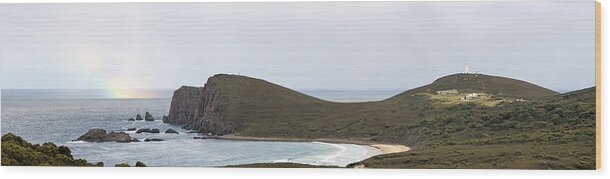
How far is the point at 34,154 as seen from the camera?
9.51 metres

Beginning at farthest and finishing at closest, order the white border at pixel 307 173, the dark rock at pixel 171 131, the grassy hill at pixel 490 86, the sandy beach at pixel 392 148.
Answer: the dark rock at pixel 171 131
the sandy beach at pixel 392 148
the grassy hill at pixel 490 86
the white border at pixel 307 173

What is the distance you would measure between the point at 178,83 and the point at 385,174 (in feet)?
5.97

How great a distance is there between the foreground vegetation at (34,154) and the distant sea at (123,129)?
0.15 feet

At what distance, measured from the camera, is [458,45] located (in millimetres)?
9219

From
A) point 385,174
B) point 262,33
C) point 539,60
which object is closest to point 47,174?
point 262,33

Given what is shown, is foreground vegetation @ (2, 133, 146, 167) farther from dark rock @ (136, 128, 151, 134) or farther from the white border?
dark rock @ (136, 128, 151, 134)

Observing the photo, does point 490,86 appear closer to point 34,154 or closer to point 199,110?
point 199,110

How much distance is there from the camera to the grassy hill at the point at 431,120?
9109 millimetres

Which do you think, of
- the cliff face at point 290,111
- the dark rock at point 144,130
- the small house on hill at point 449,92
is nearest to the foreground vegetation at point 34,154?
the dark rock at point 144,130

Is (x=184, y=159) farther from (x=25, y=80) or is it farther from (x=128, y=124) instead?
(x=25, y=80)

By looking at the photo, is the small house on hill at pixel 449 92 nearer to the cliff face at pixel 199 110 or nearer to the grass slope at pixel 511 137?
the grass slope at pixel 511 137

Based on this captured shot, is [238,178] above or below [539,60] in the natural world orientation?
below

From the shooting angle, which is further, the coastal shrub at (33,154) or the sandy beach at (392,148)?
the coastal shrub at (33,154)

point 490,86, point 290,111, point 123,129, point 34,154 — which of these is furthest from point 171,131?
point 490,86
